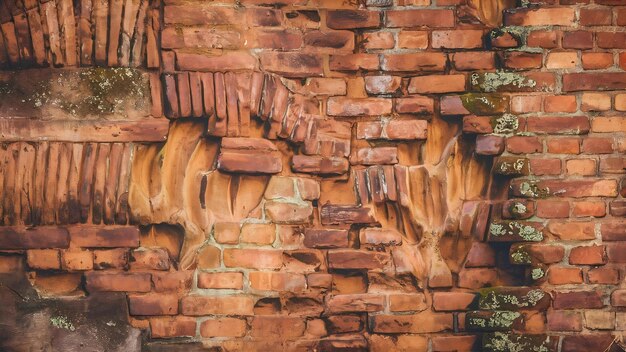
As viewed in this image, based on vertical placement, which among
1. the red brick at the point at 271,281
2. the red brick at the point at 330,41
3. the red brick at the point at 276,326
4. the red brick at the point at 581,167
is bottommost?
the red brick at the point at 276,326

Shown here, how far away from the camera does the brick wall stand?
2023mm

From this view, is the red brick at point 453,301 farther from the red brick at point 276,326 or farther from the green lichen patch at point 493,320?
the red brick at point 276,326

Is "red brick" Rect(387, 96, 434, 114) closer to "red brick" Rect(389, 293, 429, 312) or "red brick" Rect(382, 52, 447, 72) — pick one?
"red brick" Rect(382, 52, 447, 72)

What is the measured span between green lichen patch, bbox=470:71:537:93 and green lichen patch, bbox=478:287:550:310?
0.72 metres

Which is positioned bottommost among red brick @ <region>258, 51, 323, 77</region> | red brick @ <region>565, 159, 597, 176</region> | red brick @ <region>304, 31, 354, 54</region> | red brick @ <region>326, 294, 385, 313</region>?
red brick @ <region>326, 294, 385, 313</region>

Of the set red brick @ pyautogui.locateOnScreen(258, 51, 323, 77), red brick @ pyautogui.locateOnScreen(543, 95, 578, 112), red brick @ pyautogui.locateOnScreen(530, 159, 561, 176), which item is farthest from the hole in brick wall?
red brick @ pyautogui.locateOnScreen(543, 95, 578, 112)

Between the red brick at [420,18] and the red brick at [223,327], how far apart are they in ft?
3.93

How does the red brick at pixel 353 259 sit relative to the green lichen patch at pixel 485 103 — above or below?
below

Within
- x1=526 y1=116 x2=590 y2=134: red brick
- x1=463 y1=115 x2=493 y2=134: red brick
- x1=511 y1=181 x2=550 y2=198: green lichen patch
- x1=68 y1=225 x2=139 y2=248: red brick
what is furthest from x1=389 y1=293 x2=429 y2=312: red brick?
x1=68 y1=225 x2=139 y2=248: red brick

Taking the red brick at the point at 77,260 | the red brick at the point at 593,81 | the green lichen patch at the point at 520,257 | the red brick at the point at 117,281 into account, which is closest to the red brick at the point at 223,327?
the red brick at the point at 117,281

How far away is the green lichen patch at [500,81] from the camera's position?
6.74 ft

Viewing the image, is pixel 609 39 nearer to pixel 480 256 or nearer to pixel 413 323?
pixel 480 256

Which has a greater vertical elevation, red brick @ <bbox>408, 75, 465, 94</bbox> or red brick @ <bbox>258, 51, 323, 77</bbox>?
red brick @ <bbox>258, 51, 323, 77</bbox>

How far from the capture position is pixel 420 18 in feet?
6.77
